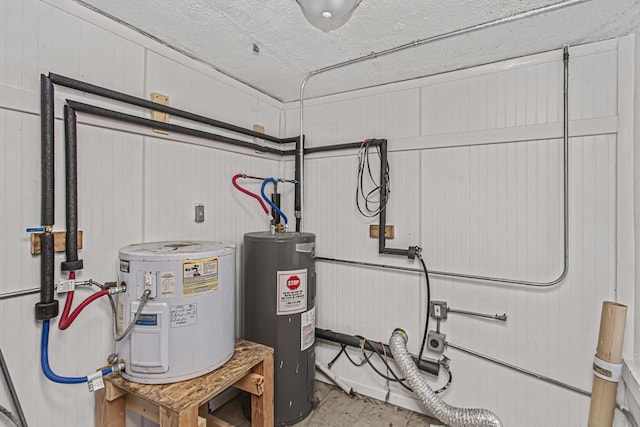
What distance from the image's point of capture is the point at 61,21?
133cm

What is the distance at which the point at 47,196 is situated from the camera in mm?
1249

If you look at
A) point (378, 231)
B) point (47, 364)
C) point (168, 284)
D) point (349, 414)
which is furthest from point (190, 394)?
point (378, 231)

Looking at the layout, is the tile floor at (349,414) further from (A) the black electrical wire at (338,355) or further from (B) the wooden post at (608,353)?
(B) the wooden post at (608,353)

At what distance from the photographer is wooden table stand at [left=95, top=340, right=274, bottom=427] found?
46.5 inches

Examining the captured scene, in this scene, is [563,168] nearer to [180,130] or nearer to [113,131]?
[180,130]

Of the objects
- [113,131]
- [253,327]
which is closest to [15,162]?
[113,131]

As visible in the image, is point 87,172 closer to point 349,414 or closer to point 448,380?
point 349,414

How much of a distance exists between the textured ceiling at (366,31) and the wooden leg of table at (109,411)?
187 cm

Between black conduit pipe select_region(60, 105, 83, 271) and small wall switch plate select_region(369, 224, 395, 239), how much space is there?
5.91 ft

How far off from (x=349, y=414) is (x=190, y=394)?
1.32 metres

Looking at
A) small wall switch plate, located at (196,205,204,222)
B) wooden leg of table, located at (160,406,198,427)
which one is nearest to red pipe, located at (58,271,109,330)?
wooden leg of table, located at (160,406,198,427)

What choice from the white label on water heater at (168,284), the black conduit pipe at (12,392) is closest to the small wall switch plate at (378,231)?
the white label on water heater at (168,284)

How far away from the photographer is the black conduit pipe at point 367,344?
79.7 inches

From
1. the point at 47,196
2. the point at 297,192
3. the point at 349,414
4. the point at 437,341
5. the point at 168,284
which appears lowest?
the point at 349,414
